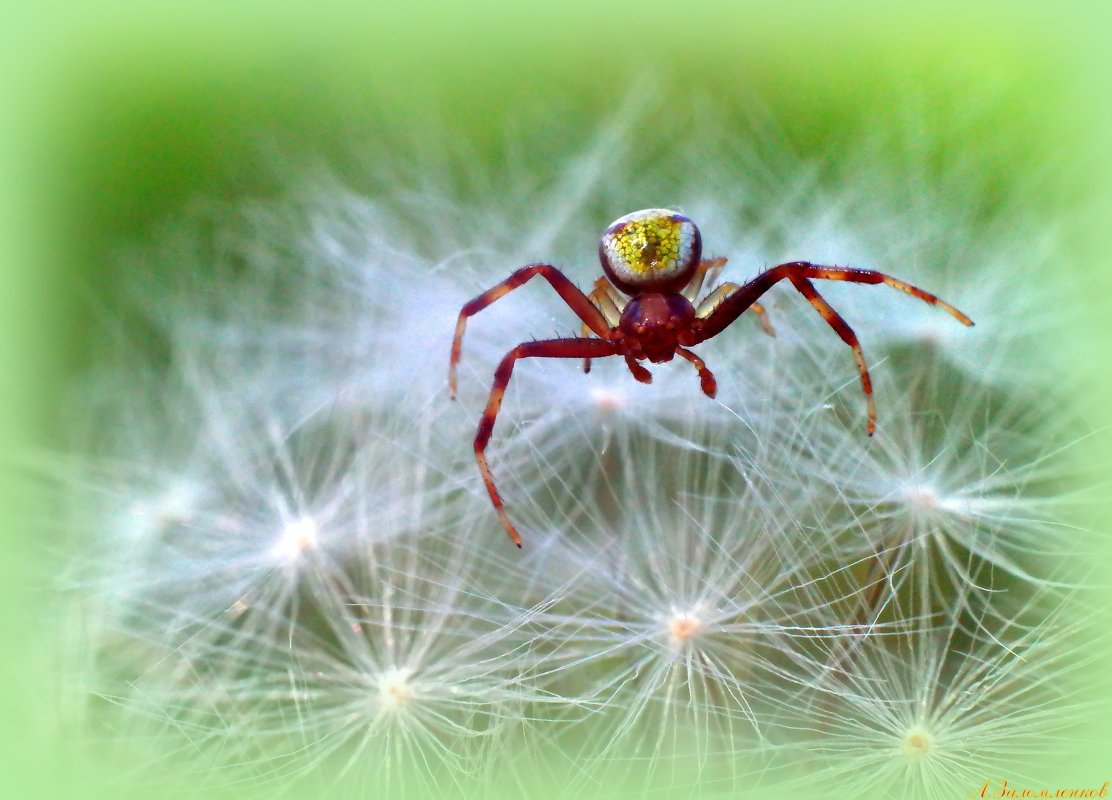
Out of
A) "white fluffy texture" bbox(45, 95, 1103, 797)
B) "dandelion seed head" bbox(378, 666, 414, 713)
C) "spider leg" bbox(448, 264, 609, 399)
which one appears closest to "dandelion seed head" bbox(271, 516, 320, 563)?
"white fluffy texture" bbox(45, 95, 1103, 797)

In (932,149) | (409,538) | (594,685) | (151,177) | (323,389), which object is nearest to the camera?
(594,685)

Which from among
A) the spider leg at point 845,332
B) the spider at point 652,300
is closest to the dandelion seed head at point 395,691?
the spider at point 652,300

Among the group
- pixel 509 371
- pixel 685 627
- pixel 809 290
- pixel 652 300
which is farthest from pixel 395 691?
pixel 809 290

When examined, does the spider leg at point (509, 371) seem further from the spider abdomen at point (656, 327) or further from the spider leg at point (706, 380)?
the spider leg at point (706, 380)

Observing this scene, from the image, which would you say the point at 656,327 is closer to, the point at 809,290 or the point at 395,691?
the point at 809,290

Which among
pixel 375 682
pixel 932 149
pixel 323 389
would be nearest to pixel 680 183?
pixel 932 149

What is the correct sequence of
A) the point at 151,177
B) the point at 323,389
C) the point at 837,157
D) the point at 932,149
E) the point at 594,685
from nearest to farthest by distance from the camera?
the point at 594,685 < the point at 323,389 < the point at 932,149 < the point at 837,157 < the point at 151,177

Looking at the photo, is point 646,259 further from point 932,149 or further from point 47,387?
point 47,387

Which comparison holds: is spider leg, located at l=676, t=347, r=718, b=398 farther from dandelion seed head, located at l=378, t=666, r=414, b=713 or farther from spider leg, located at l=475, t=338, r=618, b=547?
dandelion seed head, located at l=378, t=666, r=414, b=713
